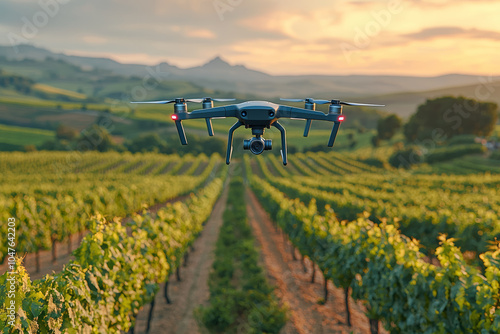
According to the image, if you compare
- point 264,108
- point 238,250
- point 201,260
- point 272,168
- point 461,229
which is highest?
point 264,108

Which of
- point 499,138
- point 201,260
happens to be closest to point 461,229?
point 201,260

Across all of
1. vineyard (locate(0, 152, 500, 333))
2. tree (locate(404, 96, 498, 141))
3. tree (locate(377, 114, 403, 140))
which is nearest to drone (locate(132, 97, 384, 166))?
vineyard (locate(0, 152, 500, 333))

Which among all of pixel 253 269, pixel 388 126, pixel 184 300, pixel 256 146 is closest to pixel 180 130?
pixel 256 146

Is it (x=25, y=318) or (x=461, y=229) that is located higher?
(x=25, y=318)

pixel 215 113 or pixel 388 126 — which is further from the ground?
pixel 215 113

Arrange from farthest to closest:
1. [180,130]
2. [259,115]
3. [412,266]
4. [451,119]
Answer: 1. [451,119]
2. [412,266]
3. [180,130]
4. [259,115]

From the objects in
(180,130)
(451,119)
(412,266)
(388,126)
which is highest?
(180,130)

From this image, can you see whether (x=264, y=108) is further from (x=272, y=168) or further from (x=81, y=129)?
(x=81, y=129)

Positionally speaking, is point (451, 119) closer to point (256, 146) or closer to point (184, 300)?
point (184, 300)
